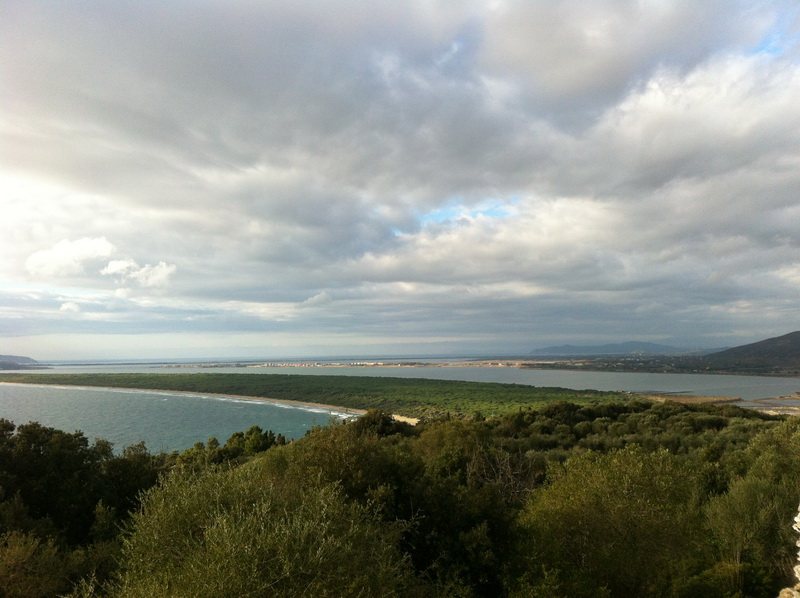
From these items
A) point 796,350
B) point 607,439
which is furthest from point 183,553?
point 796,350

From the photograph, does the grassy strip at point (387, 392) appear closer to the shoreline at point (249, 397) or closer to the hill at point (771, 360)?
the shoreline at point (249, 397)

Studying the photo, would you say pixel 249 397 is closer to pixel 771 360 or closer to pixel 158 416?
pixel 158 416

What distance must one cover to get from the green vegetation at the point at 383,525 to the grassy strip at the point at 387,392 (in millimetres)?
51407

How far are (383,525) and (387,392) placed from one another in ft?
312

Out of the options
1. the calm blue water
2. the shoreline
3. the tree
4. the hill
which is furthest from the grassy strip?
the hill

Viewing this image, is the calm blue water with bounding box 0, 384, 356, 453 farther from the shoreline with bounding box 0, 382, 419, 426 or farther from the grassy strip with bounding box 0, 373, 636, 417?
the grassy strip with bounding box 0, 373, 636, 417

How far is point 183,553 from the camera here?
8.46 meters

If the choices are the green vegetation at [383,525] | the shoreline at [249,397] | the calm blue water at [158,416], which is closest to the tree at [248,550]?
the green vegetation at [383,525]

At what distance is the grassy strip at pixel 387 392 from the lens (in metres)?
79.0

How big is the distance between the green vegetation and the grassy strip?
51407mm

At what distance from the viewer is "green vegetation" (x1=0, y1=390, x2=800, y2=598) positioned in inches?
295

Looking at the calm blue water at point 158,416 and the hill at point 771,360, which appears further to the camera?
the hill at point 771,360

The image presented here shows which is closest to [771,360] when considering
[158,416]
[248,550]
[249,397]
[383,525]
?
[249,397]

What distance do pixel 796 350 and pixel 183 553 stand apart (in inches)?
9147
